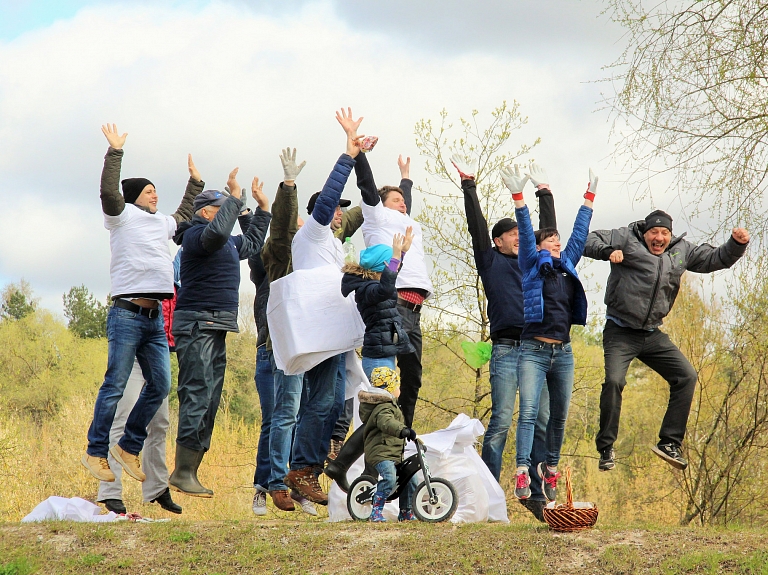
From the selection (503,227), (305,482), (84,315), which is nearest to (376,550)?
(305,482)

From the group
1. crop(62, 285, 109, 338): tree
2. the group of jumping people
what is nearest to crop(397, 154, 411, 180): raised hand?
the group of jumping people

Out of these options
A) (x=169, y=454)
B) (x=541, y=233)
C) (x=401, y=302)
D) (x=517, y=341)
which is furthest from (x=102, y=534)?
(x=169, y=454)

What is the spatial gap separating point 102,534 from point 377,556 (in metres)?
1.94

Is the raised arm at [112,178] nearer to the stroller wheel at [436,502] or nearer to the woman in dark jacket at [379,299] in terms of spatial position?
the woman in dark jacket at [379,299]

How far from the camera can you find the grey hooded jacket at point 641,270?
6953 millimetres

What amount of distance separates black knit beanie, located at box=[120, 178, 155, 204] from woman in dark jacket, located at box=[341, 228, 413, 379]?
5.78 feet

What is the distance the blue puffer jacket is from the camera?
6.59 meters

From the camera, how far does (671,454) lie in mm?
6934

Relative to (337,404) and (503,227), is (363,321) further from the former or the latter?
(503,227)

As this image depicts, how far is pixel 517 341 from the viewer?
7.01 m

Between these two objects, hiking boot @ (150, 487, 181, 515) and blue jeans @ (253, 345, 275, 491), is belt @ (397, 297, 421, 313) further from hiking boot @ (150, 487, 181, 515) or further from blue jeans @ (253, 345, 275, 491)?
hiking boot @ (150, 487, 181, 515)

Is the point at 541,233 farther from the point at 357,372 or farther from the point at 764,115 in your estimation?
the point at 764,115

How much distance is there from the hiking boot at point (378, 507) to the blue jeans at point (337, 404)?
0.73 meters

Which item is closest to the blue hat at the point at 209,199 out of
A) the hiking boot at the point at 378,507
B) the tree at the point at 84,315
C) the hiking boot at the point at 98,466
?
the hiking boot at the point at 98,466
